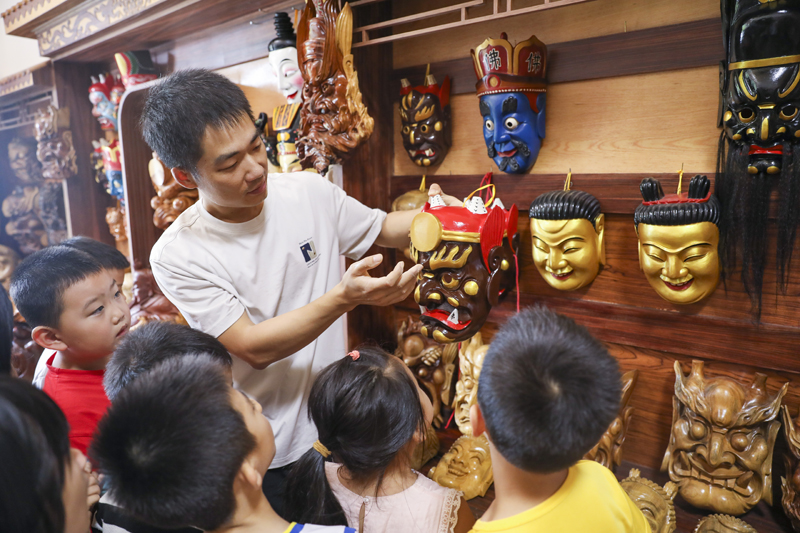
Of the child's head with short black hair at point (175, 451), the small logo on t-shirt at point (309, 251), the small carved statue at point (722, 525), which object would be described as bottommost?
the small carved statue at point (722, 525)

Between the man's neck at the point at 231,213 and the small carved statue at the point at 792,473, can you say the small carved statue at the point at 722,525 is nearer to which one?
the small carved statue at the point at 792,473

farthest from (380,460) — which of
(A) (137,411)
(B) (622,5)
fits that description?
(B) (622,5)

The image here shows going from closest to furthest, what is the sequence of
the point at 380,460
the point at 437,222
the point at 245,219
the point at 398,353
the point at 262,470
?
the point at 262,470
the point at 380,460
the point at 245,219
the point at 437,222
the point at 398,353

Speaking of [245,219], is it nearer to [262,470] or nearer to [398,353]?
[262,470]

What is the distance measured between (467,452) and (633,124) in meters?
1.23

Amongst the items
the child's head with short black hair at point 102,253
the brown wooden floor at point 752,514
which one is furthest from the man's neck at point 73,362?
the brown wooden floor at point 752,514

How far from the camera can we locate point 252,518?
A: 2.67ft

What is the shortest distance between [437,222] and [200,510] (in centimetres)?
101

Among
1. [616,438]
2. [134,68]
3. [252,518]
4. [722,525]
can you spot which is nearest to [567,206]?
[616,438]

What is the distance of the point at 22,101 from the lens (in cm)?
392

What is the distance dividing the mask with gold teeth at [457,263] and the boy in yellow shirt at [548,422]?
727 mm

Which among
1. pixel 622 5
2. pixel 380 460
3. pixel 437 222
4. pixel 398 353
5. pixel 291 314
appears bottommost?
pixel 398 353

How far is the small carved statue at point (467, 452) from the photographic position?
1.64 metres

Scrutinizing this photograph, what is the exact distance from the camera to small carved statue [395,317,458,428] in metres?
2.02
